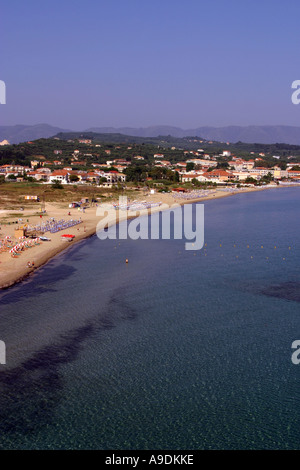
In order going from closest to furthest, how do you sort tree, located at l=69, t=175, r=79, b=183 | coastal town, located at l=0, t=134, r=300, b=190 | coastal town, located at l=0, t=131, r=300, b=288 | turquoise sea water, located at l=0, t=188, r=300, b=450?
turquoise sea water, located at l=0, t=188, r=300, b=450 → coastal town, located at l=0, t=131, r=300, b=288 → tree, located at l=69, t=175, r=79, b=183 → coastal town, located at l=0, t=134, r=300, b=190

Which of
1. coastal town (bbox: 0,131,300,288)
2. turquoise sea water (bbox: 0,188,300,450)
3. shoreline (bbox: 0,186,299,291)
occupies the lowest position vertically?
turquoise sea water (bbox: 0,188,300,450)

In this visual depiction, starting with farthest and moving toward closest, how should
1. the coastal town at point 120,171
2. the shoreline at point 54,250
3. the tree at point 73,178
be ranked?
the coastal town at point 120,171
the tree at point 73,178
the shoreline at point 54,250

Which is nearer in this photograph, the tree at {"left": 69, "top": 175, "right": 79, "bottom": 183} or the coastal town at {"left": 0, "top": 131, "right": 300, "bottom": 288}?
the coastal town at {"left": 0, "top": 131, "right": 300, "bottom": 288}

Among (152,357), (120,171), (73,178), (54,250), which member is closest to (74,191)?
(73,178)

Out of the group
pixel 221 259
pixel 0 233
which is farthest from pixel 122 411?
pixel 0 233

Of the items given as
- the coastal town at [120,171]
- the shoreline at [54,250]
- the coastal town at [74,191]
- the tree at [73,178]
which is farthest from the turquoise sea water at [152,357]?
the coastal town at [120,171]

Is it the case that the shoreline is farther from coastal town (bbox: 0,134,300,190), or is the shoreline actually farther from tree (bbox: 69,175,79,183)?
coastal town (bbox: 0,134,300,190)

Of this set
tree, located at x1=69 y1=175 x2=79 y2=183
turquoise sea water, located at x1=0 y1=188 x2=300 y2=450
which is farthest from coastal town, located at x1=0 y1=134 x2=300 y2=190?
turquoise sea water, located at x1=0 y1=188 x2=300 y2=450

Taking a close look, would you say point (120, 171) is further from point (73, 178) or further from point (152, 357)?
point (152, 357)

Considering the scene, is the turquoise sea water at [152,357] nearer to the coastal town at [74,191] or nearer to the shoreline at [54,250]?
the shoreline at [54,250]
